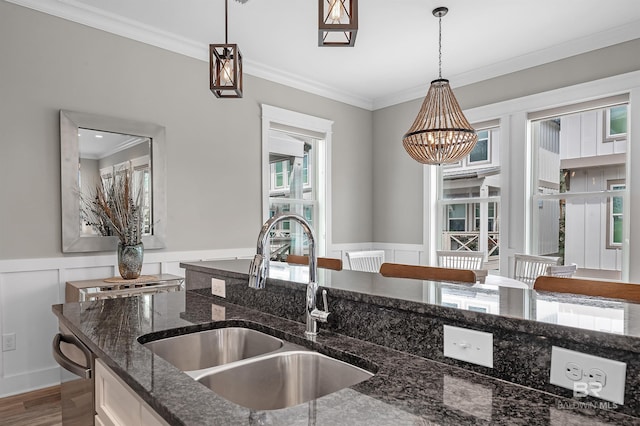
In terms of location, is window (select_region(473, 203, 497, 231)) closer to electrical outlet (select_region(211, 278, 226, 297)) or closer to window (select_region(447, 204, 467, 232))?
window (select_region(447, 204, 467, 232))

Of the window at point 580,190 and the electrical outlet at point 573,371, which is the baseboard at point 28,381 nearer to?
the electrical outlet at point 573,371

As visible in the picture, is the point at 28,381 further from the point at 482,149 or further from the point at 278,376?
the point at 482,149

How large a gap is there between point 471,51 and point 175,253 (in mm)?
3288

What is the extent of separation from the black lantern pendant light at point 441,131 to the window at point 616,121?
1.47m

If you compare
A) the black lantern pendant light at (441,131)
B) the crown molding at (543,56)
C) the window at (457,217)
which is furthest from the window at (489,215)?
the black lantern pendant light at (441,131)

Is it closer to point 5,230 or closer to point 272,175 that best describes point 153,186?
point 5,230

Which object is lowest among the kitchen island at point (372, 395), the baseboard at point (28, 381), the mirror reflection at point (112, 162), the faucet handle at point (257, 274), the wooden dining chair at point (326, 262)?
the baseboard at point (28, 381)

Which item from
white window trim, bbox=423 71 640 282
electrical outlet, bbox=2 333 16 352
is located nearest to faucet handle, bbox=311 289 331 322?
electrical outlet, bbox=2 333 16 352

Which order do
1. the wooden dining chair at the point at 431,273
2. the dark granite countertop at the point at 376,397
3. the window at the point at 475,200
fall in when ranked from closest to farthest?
the dark granite countertop at the point at 376,397 < the wooden dining chair at the point at 431,273 < the window at the point at 475,200

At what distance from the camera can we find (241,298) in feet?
5.67

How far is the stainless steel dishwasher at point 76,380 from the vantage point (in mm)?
1242

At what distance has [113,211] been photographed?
305 cm

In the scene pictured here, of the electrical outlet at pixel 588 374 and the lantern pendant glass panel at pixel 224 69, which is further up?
the lantern pendant glass panel at pixel 224 69

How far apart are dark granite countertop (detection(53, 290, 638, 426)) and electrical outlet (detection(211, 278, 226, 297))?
59 centimetres
